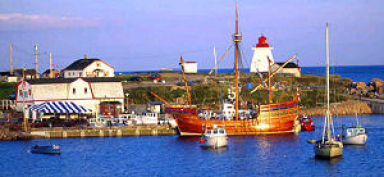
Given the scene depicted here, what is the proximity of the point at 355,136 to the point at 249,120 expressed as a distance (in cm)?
1436

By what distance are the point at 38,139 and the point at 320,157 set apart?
1327 inches

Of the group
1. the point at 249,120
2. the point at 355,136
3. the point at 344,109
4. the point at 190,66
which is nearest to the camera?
the point at 355,136

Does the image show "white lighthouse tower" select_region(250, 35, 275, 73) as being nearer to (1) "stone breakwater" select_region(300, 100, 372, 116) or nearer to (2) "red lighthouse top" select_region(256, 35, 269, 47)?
(2) "red lighthouse top" select_region(256, 35, 269, 47)

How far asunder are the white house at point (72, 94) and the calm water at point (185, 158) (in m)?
13.8

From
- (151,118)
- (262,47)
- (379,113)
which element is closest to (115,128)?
(151,118)

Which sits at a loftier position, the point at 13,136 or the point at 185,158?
the point at 13,136

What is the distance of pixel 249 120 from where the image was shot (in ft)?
247

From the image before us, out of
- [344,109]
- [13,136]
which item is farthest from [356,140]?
[13,136]

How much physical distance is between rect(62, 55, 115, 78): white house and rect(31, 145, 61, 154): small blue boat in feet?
153

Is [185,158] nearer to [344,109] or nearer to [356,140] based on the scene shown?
[356,140]

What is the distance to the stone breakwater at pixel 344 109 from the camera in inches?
3804

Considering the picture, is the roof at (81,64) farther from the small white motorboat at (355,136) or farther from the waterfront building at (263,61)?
the small white motorboat at (355,136)

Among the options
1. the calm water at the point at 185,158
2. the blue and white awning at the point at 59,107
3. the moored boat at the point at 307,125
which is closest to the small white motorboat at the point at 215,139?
the calm water at the point at 185,158

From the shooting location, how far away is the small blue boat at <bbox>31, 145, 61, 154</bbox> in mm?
63469
